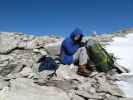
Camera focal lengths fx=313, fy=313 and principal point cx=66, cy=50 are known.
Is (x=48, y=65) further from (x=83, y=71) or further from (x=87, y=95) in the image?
(x=87, y=95)

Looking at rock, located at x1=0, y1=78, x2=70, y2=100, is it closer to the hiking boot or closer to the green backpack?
the hiking boot

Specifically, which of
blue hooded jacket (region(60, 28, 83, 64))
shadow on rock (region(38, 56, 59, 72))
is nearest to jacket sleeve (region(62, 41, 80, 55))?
blue hooded jacket (region(60, 28, 83, 64))

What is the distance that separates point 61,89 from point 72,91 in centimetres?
35

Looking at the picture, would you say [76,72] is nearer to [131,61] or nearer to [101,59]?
[101,59]

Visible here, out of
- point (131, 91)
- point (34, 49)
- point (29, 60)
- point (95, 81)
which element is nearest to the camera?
point (131, 91)

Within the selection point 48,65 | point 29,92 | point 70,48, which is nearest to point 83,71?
point 70,48

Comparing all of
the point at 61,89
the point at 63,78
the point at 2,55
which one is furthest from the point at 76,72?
the point at 2,55

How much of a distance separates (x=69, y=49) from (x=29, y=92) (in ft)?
10.0

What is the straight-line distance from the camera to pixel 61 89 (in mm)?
9250

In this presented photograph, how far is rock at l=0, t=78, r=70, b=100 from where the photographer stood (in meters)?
8.32

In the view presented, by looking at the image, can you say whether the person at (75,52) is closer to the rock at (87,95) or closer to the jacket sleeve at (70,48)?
the jacket sleeve at (70,48)

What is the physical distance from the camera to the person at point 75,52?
34.3 feet

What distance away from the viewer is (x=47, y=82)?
9.88 metres

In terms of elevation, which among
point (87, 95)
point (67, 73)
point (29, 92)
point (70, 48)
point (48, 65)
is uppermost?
point (70, 48)
